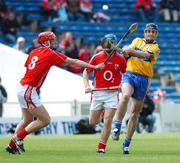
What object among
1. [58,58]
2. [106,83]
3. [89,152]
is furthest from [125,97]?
[58,58]

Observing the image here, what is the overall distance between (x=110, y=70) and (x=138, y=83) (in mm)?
930

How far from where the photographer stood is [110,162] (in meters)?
13.9

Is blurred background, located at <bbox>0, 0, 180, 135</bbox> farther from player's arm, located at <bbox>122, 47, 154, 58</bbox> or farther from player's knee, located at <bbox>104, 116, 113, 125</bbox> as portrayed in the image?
player's arm, located at <bbox>122, 47, 154, 58</bbox>

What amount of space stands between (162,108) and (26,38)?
6354mm

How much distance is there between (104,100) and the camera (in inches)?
663

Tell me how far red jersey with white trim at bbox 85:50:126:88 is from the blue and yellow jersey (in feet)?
1.82

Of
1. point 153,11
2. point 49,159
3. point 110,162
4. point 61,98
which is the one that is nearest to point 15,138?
point 49,159

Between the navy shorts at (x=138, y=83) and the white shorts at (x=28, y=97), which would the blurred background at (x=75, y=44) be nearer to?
the navy shorts at (x=138, y=83)

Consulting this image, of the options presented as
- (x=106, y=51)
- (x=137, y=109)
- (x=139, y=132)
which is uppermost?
(x=106, y=51)

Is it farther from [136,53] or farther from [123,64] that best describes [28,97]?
[123,64]

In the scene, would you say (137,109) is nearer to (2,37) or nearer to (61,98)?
(61,98)

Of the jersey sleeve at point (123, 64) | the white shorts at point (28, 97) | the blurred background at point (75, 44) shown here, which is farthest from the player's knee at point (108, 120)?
the blurred background at point (75, 44)

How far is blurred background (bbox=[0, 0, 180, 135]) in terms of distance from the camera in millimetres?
27031

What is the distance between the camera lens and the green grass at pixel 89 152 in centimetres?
1445
